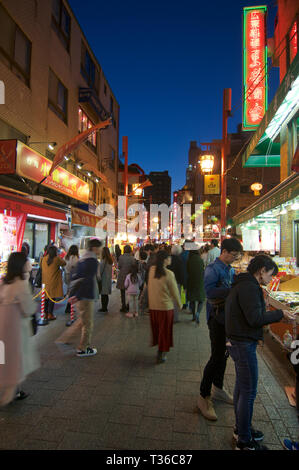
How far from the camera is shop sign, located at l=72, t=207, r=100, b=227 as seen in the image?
13.8m

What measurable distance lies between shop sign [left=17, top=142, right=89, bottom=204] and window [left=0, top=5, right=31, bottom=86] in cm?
376

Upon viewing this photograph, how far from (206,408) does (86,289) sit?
2893 millimetres

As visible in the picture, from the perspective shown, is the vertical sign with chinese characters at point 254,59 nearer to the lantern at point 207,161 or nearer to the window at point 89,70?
the lantern at point 207,161

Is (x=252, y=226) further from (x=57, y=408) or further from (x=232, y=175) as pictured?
(x=232, y=175)

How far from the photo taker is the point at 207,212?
1919 inches

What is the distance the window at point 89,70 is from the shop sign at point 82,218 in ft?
33.7

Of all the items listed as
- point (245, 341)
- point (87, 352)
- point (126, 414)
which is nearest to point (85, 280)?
point (87, 352)

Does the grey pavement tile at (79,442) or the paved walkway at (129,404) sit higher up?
the grey pavement tile at (79,442)

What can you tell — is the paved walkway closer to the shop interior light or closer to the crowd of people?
the crowd of people

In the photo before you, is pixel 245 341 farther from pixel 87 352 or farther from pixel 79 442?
pixel 87 352

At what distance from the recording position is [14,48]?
10.2 m

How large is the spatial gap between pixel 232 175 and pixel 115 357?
40003 mm

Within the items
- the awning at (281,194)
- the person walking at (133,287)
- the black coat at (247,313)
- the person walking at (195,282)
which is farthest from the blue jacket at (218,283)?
the person walking at (133,287)

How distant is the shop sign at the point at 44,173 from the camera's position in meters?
8.40
